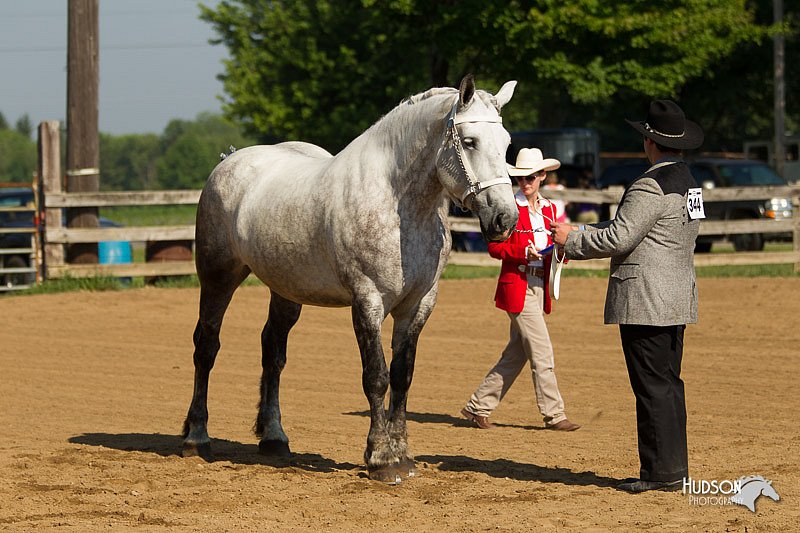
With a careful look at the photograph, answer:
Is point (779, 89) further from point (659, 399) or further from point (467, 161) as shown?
point (467, 161)

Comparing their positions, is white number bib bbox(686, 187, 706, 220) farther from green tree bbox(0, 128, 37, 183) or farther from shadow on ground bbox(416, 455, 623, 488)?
green tree bbox(0, 128, 37, 183)

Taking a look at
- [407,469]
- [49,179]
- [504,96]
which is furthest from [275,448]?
[49,179]

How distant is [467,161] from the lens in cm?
629

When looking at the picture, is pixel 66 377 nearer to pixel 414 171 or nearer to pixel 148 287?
pixel 414 171

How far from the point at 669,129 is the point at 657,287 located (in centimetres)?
88

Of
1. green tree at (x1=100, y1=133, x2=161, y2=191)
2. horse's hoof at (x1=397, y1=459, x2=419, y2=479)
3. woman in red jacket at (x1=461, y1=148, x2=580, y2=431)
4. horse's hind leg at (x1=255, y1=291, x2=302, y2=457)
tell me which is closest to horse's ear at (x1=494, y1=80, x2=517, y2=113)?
woman in red jacket at (x1=461, y1=148, x2=580, y2=431)

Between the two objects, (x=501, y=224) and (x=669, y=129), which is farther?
(x=669, y=129)

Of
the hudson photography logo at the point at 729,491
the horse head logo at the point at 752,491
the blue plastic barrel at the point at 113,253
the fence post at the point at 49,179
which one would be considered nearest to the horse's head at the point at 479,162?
the hudson photography logo at the point at 729,491

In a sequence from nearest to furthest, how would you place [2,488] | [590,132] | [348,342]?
[2,488] → [348,342] → [590,132]

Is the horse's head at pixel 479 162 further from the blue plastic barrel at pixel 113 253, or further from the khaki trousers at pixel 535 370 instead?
the blue plastic barrel at pixel 113 253

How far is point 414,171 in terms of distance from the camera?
667 centimetres

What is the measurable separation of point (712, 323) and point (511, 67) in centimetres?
1678

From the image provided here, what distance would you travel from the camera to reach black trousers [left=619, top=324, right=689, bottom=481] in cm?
629

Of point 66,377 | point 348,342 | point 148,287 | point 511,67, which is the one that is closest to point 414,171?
point 66,377
